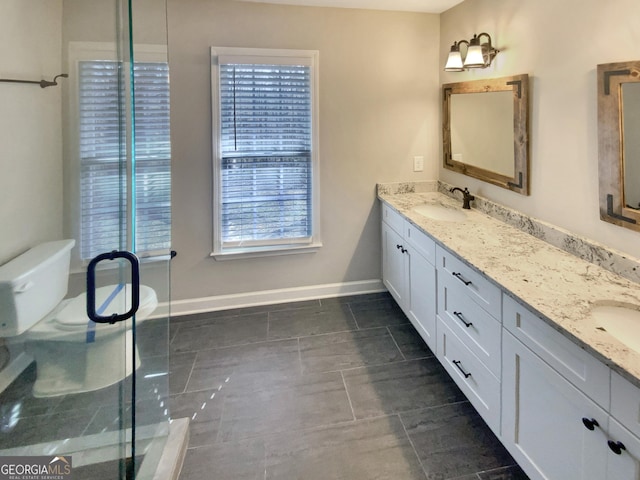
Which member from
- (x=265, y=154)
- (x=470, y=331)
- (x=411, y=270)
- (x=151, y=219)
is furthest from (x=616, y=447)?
(x=265, y=154)

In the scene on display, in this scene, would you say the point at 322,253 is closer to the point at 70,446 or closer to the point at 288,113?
the point at 288,113

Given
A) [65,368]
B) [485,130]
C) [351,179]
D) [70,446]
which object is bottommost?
[70,446]

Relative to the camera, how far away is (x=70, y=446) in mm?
1553

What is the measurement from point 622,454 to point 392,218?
6.77ft

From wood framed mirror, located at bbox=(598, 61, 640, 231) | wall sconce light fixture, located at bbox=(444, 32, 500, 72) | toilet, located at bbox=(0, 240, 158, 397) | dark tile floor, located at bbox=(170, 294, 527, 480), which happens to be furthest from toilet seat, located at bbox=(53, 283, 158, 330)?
wall sconce light fixture, located at bbox=(444, 32, 500, 72)

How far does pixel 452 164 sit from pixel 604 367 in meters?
2.18

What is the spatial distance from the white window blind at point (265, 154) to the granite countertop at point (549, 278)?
3.42ft

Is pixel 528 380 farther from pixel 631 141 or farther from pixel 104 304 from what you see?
pixel 104 304

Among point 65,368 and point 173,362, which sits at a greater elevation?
point 65,368

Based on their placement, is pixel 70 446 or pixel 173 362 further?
pixel 173 362

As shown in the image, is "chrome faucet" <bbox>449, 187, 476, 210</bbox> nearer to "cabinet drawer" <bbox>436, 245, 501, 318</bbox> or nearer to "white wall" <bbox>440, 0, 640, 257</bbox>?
"white wall" <bbox>440, 0, 640, 257</bbox>

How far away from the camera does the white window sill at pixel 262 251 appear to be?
3039mm

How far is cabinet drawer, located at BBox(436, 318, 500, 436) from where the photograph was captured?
1.63 metres

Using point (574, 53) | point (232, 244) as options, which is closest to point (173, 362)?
point (232, 244)
